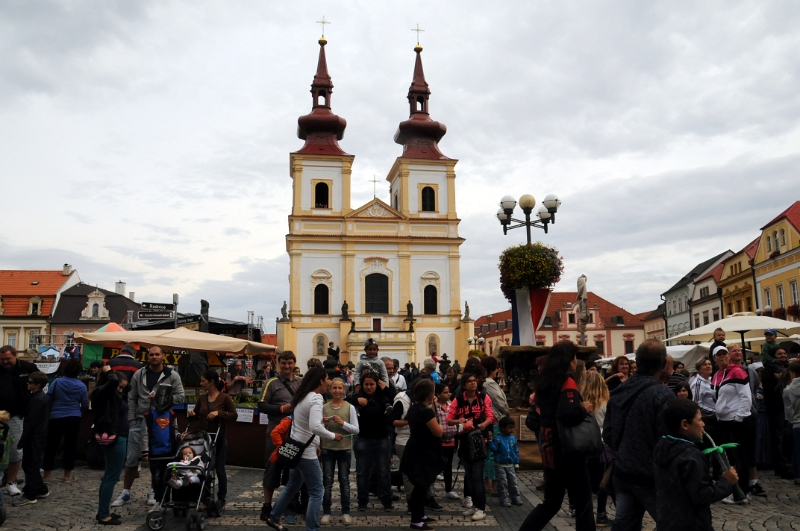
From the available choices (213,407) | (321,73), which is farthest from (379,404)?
(321,73)

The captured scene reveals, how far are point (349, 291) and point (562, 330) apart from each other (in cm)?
3164

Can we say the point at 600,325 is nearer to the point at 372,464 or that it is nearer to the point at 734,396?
the point at 734,396

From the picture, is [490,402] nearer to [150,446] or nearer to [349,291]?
[150,446]

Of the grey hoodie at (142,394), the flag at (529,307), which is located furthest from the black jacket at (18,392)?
the flag at (529,307)

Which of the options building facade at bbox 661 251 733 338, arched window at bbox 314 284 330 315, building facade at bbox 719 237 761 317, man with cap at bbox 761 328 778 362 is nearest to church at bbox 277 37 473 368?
arched window at bbox 314 284 330 315

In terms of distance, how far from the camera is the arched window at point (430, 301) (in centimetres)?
5006

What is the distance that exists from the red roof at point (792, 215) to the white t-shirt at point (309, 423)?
3788 centimetres

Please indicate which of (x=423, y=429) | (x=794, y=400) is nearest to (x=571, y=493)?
(x=423, y=429)

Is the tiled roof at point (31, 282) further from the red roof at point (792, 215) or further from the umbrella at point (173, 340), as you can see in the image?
the red roof at point (792, 215)

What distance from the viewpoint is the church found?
159ft

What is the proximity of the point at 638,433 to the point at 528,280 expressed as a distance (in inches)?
382

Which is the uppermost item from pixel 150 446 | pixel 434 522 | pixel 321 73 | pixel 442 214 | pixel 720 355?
pixel 321 73

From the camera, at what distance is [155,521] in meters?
7.27

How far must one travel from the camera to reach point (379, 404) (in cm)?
873
